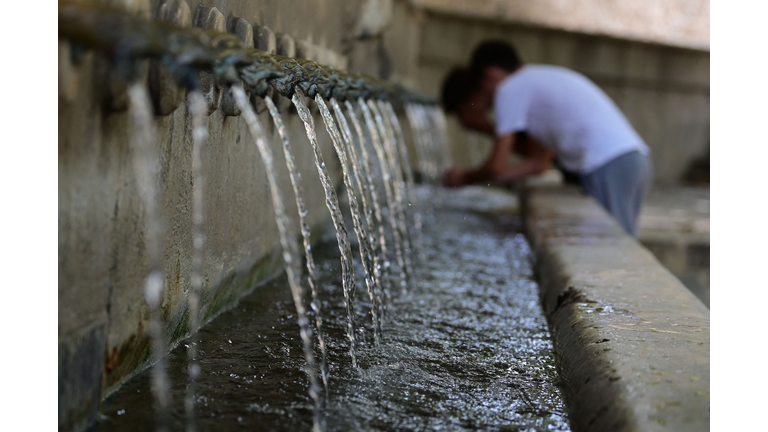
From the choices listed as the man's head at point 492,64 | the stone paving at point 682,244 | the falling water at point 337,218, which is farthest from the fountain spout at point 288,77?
the stone paving at point 682,244

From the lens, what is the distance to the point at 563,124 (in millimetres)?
4367

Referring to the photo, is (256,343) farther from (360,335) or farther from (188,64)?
(188,64)

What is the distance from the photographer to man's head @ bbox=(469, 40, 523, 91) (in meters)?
4.55

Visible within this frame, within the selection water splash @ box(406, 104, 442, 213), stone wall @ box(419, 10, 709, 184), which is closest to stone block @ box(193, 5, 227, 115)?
water splash @ box(406, 104, 442, 213)

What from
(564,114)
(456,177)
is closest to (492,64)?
(564,114)

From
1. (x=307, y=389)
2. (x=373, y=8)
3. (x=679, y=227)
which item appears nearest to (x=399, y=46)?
(x=373, y=8)

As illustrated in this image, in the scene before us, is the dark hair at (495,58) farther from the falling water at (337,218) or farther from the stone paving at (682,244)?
the falling water at (337,218)

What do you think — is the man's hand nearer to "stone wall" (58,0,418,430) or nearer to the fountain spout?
"stone wall" (58,0,418,430)

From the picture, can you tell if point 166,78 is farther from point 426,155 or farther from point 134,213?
point 426,155

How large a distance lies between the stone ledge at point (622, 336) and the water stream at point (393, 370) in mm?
97

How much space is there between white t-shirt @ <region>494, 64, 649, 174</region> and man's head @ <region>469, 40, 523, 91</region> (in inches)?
4.6

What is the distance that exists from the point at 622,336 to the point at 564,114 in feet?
9.11

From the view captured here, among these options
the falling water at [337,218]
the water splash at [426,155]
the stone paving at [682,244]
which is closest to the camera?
the falling water at [337,218]

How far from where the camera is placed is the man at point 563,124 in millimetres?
4309
